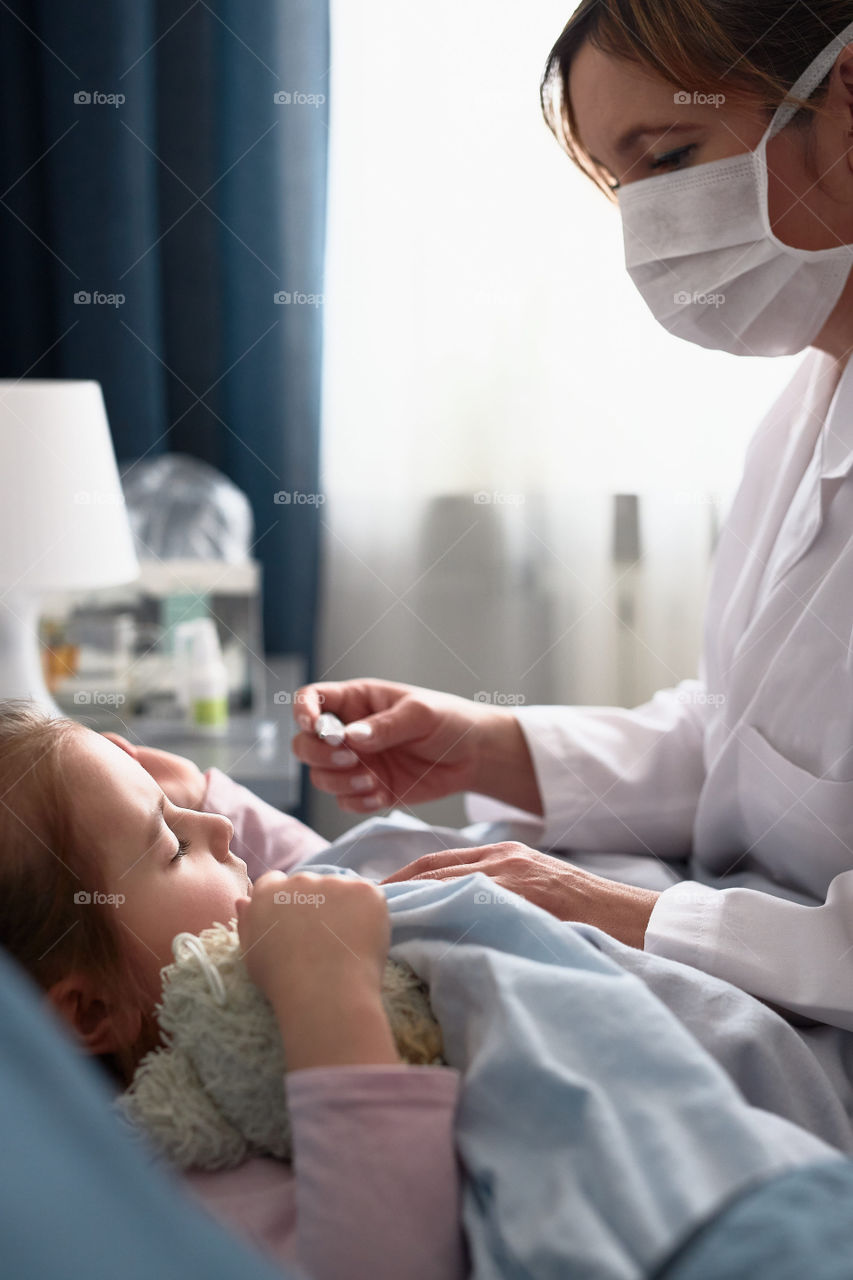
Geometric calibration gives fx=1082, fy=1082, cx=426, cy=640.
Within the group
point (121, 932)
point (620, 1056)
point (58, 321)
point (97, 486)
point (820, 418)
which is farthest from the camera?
point (58, 321)

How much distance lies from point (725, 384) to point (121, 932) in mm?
1790

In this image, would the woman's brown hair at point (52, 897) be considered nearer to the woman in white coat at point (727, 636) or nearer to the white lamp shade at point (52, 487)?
the woman in white coat at point (727, 636)

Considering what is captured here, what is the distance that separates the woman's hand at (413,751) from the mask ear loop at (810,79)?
0.69 metres

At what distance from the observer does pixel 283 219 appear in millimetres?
2281

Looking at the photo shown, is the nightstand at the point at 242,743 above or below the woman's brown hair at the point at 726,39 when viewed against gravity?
below

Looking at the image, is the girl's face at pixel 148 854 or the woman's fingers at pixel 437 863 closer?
the girl's face at pixel 148 854

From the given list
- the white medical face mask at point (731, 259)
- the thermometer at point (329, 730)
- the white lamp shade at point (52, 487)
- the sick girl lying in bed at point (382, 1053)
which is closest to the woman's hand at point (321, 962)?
the sick girl lying in bed at point (382, 1053)

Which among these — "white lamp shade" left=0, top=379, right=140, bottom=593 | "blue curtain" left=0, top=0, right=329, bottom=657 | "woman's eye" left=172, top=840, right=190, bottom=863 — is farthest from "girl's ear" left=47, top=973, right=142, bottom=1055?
"blue curtain" left=0, top=0, right=329, bottom=657

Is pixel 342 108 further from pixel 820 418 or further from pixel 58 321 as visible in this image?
pixel 820 418

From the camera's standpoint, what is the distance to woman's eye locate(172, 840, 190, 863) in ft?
2.82

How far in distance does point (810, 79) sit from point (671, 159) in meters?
0.15

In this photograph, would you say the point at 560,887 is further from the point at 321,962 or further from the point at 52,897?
the point at 52,897

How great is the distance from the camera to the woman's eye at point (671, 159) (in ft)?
3.67

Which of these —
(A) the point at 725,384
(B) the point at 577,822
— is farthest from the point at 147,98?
(B) the point at 577,822
